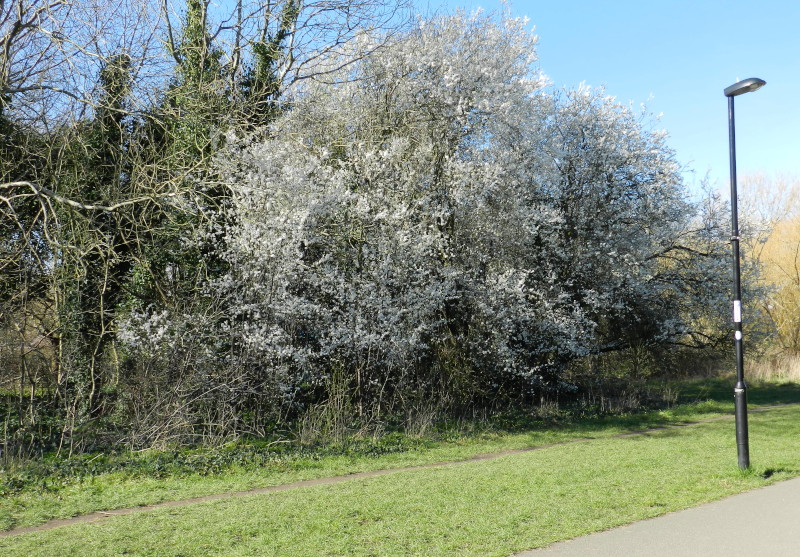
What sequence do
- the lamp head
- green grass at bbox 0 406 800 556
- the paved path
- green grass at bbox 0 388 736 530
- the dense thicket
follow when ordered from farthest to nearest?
the dense thicket
the lamp head
green grass at bbox 0 388 736 530
green grass at bbox 0 406 800 556
the paved path

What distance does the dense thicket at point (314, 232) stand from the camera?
13.1 m

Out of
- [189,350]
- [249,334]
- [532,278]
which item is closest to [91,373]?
[189,350]

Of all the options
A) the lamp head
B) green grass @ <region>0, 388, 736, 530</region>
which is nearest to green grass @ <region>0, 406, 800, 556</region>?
green grass @ <region>0, 388, 736, 530</region>

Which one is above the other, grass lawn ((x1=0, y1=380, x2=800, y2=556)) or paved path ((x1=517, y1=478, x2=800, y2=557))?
paved path ((x1=517, y1=478, x2=800, y2=557))

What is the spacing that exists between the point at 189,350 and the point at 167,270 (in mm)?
2290

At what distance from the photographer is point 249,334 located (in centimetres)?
1369

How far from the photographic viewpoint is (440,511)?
302 inches

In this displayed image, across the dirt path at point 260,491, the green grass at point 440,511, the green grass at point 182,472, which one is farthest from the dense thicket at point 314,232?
the green grass at point 440,511

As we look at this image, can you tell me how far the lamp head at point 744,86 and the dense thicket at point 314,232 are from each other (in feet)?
25.0

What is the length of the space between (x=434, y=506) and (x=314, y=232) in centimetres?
835

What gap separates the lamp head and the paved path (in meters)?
5.53

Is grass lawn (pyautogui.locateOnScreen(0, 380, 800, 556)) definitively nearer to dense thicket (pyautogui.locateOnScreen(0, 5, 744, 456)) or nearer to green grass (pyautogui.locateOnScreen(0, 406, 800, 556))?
green grass (pyautogui.locateOnScreen(0, 406, 800, 556))

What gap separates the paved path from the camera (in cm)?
594

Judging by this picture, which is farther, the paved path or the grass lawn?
the grass lawn
